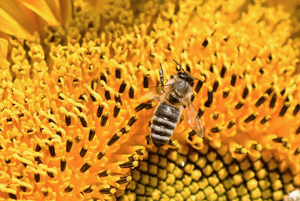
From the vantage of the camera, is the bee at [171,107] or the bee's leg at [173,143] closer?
the bee at [171,107]

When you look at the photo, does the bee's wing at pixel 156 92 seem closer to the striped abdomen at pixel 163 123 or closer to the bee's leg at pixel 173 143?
the striped abdomen at pixel 163 123

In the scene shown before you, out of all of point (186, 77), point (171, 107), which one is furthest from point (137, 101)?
point (186, 77)

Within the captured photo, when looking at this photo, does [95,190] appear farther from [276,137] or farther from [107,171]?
[276,137]

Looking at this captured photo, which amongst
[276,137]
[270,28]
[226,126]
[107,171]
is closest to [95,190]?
[107,171]

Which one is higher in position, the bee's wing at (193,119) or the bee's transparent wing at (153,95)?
the bee's transparent wing at (153,95)

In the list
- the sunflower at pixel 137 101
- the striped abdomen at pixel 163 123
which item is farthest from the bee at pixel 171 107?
the sunflower at pixel 137 101

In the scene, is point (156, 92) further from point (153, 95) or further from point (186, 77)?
point (186, 77)

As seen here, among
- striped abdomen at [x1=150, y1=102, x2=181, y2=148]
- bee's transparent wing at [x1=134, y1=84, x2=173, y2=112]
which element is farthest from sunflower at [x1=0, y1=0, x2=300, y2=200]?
striped abdomen at [x1=150, y1=102, x2=181, y2=148]
